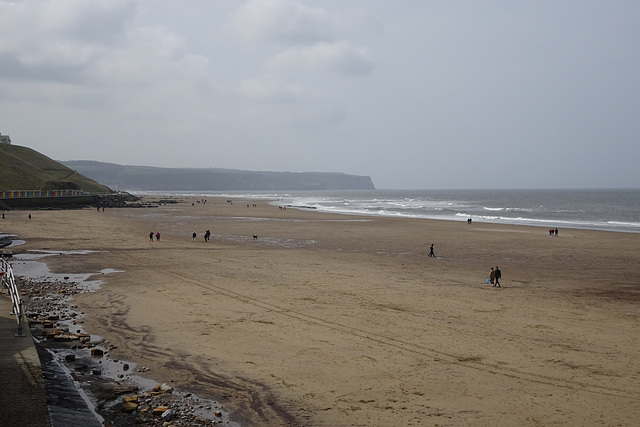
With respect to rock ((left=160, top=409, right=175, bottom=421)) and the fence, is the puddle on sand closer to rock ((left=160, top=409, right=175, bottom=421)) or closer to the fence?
rock ((left=160, top=409, right=175, bottom=421))

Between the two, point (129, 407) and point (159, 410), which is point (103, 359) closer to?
point (129, 407)

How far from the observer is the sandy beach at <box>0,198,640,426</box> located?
30.4ft

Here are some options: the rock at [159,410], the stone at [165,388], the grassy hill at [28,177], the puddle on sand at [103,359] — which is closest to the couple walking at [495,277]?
the puddle on sand at [103,359]

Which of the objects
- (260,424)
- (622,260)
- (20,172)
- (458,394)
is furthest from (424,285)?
(20,172)

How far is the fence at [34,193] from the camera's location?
2956 inches

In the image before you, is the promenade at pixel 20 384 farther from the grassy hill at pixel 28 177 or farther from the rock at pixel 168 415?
the grassy hill at pixel 28 177

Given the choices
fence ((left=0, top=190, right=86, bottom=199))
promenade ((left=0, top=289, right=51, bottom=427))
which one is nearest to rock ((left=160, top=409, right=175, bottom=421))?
promenade ((left=0, top=289, right=51, bottom=427))

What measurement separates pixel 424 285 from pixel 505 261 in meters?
10.5

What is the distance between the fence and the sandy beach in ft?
174

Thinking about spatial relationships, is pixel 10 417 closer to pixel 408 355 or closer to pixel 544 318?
pixel 408 355

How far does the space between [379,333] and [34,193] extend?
82889 millimetres

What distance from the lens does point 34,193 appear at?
3179 inches

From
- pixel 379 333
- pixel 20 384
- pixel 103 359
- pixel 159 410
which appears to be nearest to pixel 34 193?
pixel 103 359

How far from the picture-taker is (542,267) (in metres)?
27.5
